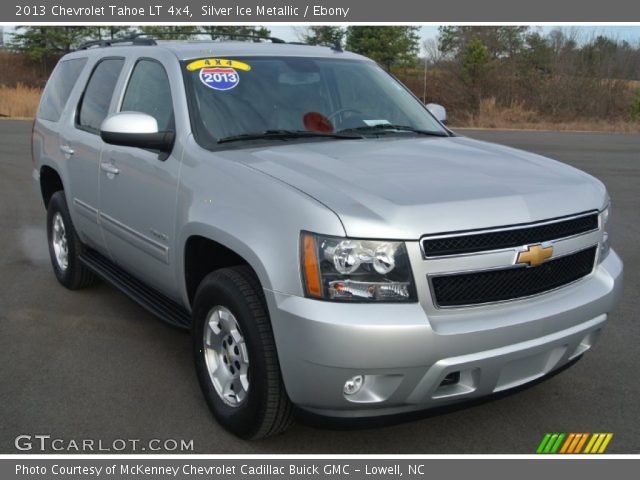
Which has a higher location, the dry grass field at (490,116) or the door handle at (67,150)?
the door handle at (67,150)

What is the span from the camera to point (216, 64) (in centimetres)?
405

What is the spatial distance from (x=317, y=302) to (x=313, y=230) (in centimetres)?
28

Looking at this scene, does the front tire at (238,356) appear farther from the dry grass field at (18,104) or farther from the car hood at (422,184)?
the dry grass field at (18,104)

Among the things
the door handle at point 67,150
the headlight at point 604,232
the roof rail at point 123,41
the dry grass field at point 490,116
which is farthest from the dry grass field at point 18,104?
the headlight at point 604,232

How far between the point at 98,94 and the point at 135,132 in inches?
64.2

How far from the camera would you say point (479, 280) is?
282cm

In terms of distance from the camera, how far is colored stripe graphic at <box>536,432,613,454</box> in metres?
3.26

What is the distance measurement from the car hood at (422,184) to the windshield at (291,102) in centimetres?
26

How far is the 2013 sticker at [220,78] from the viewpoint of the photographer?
394cm

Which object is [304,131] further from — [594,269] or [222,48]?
[594,269]

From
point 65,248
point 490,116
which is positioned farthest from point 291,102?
point 490,116

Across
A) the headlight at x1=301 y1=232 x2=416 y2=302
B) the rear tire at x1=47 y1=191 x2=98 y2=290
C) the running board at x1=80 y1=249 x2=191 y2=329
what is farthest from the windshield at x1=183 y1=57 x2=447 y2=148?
the rear tire at x1=47 y1=191 x2=98 y2=290

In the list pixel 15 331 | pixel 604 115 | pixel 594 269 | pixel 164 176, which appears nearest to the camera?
pixel 594 269
